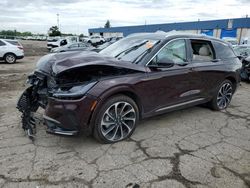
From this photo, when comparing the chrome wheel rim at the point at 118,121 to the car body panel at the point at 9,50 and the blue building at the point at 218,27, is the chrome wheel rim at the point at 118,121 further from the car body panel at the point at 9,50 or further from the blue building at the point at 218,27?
the blue building at the point at 218,27

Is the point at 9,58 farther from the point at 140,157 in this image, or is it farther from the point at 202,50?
the point at 140,157

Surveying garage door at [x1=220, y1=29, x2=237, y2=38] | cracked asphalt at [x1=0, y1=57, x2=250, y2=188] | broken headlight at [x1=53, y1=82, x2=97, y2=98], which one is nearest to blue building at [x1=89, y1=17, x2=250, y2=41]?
garage door at [x1=220, y1=29, x2=237, y2=38]

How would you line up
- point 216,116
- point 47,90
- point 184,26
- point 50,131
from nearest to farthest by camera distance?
1. point 50,131
2. point 47,90
3. point 216,116
4. point 184,26

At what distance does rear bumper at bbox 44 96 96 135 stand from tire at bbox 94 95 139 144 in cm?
22

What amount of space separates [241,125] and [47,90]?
378 centimetres

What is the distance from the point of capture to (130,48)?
431cm

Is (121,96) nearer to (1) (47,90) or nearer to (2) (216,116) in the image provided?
(1) (47,90)

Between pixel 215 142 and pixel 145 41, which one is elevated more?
pixel 145 41

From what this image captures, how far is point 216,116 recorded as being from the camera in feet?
16.8

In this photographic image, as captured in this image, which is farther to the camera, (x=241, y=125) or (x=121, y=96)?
(x=241, y=125)

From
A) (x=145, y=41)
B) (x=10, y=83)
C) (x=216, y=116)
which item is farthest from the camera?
(x=10, y=83)

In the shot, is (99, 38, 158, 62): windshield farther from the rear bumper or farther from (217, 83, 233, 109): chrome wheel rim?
(217, 83, 233, 109): chrome wheel rim

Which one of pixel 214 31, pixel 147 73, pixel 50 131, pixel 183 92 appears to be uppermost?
pixel 214 31

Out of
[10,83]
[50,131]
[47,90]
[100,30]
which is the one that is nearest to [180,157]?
[50,131]
